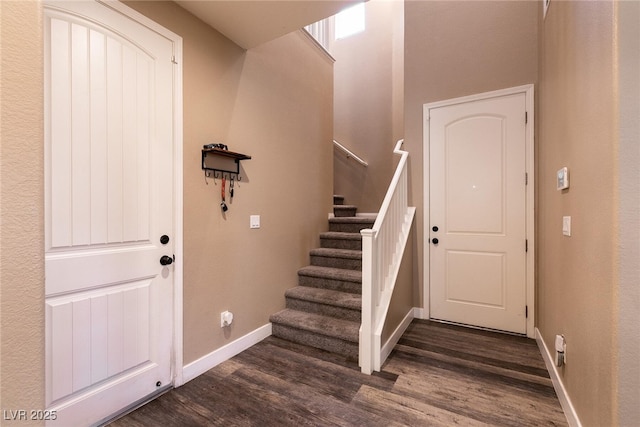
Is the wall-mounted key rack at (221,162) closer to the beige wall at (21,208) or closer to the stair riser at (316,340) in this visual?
the beige wall at (21,208)

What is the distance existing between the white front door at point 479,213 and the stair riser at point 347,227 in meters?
0.77

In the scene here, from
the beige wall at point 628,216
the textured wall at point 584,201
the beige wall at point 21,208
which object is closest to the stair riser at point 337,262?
the textured wall at point 584,201

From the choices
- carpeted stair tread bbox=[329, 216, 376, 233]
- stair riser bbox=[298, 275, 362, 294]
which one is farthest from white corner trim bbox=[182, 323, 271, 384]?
carpeted stair tread bbox=[329, 216, 376, 233]

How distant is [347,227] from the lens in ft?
11.7

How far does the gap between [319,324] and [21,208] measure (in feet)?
7.13

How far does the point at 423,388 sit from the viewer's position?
75.0 inches

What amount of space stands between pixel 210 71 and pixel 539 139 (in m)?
2.88

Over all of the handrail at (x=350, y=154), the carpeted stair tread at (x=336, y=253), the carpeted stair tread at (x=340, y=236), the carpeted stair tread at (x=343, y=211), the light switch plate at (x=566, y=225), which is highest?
the handrail at (x=350, y=154)

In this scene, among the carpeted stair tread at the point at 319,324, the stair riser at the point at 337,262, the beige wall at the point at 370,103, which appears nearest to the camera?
the carpeted stair tread at the point at 319,324

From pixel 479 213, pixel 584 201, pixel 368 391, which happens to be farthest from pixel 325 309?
→ pixel 584 201

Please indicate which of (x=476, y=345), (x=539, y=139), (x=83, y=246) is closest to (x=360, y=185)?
(x=539, y=139)

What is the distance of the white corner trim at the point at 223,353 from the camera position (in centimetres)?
200

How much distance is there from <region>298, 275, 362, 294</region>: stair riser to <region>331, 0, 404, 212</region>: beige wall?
6.62 ft

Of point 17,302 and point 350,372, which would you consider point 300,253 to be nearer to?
point 350,372
